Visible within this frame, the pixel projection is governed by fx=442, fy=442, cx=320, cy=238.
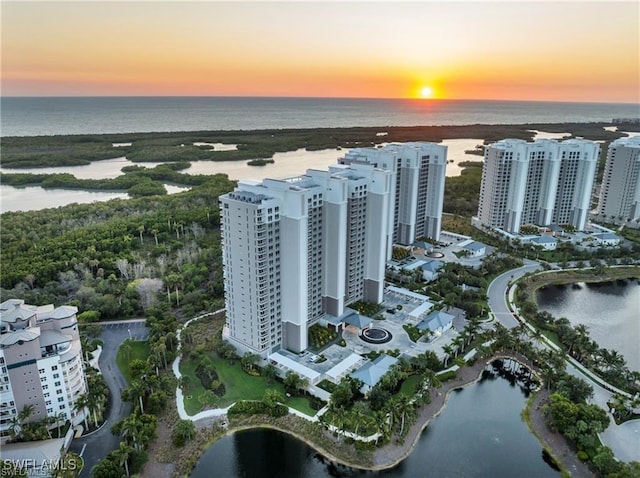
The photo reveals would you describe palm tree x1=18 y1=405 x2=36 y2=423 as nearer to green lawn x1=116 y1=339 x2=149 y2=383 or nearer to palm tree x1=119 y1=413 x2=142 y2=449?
palm tree x1=119 y1=413 x2=142 y2=449

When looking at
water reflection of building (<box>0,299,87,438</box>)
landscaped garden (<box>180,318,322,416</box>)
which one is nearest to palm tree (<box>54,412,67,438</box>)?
water reflection of building (<box>0,299,87,438</box>)

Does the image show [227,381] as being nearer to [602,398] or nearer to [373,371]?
[373,371]

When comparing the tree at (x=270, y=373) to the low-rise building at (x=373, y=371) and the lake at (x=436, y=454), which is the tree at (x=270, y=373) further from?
the low-rise building at (x=373, y=371)

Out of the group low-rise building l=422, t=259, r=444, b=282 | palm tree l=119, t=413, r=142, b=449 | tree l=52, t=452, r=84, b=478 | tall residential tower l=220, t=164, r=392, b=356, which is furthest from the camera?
low-rise building l=422, t=259, r=444, b=282

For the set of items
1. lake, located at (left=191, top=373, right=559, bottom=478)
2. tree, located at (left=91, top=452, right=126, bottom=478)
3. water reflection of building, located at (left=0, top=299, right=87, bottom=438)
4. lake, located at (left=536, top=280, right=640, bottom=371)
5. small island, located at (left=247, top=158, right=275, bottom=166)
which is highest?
small island, located at (left=247, top=158, right=275, bottom=166)

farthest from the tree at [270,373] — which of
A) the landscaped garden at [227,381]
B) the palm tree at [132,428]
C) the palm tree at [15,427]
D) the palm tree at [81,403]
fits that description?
the palm tree at [15,427]

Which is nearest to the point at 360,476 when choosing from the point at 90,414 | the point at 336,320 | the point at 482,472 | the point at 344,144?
the point at 482,472

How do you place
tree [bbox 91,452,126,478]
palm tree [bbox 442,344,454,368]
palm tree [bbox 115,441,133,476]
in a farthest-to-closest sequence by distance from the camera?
palm tree [bbox 442,344,454,368], palm tree [bbox 115,441,133,476], tree [bbox 91,452,126,478]
